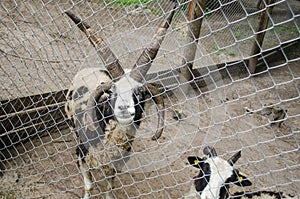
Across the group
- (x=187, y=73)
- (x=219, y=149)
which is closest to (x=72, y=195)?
(x=219, y=149)

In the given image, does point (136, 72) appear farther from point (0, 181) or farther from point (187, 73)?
point (187, 73)

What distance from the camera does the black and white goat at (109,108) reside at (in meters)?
2.69

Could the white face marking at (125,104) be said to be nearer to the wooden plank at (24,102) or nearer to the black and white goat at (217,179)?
the black and white goat at (217,179)

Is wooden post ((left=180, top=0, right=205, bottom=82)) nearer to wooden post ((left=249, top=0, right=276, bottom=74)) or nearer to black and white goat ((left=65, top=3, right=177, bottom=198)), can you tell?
wooden post ((left=249, top=0, right=276, bottom=74))

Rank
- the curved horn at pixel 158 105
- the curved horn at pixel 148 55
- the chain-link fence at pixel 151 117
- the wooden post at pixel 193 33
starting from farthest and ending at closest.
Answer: the wooden post at pixel 193 33 → the curved horn at pixel 158 105 → the chain-link fence at pixel 151 117 → the curved horn at pixel 148 55

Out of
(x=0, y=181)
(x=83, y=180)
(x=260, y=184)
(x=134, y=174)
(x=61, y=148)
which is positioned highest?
(x=0, y=181)

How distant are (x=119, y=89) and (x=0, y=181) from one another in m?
1.76

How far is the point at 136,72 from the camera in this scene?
9.22 ft

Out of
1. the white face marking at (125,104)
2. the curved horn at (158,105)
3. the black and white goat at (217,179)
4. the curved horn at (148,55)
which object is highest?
the curved horn at (148,55)

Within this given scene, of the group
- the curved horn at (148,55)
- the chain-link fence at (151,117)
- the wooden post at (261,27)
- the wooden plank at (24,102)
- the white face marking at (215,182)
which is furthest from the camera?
the wooden post at (261,27)

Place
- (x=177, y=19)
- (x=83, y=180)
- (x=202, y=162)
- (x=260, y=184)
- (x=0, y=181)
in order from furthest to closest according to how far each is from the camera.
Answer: (x=177, y=19)
(x=260, y=184)
(x=83, y=180)
(x=0, y=181)
(x=202, y=162)

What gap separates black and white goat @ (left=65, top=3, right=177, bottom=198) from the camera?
2.69 metres

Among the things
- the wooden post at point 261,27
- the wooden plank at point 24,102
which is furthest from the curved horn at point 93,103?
the wooden post at point 261,27

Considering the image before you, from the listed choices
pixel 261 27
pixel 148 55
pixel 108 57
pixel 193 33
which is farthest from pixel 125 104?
pixel 261 27
